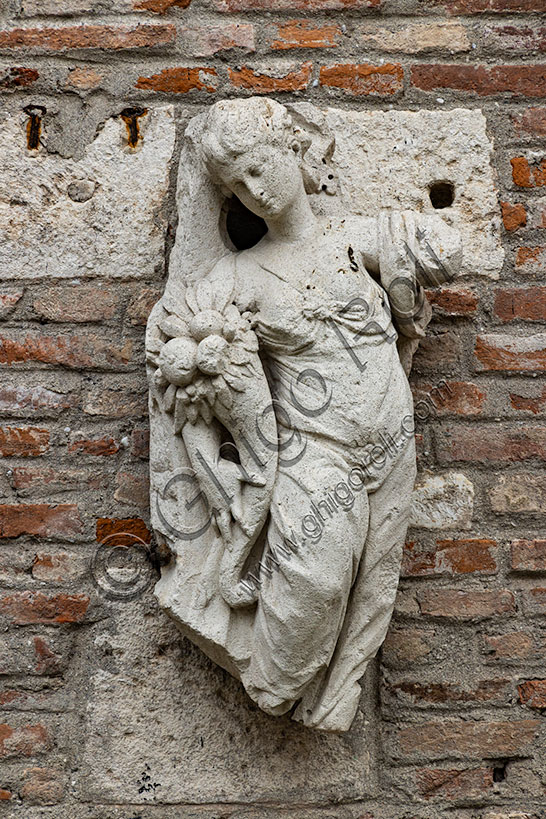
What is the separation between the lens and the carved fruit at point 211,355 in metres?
1.84

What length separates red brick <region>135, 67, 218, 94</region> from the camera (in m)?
2.25

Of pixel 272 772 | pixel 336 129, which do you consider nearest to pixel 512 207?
pixel 336 129

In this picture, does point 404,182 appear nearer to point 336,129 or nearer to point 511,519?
point 336,129

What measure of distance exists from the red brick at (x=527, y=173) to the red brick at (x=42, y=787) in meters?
1.69

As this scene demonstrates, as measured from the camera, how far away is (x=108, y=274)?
2.22 meters

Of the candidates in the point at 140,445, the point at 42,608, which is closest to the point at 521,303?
the point at 140,445

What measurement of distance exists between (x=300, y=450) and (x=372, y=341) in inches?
10.3

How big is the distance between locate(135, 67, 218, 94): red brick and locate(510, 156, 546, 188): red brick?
728 mm

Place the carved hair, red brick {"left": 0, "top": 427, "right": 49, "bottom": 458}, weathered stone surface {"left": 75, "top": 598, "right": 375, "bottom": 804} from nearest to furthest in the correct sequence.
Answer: the carved hair < weathered stone surface {"left": 75, "top": 598, "right": 375, "bottom": 804} < red brick {"left": 0, "top": 427, "right": 49, "bottom": 458}

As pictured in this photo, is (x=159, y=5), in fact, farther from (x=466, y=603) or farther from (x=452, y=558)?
(x=466, y=603)

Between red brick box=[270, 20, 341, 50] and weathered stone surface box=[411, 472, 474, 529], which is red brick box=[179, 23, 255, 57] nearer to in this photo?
red brick box=[270, 20, 341, 50]

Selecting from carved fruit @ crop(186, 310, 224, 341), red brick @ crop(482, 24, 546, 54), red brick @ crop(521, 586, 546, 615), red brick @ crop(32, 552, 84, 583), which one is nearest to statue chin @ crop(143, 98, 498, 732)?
carved fruit @ crop(186, 310, 224, 341)

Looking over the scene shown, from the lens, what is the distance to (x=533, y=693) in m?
2.13

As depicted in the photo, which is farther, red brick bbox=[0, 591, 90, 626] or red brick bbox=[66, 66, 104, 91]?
red brick bbox=[66, 66, 104, 91]
